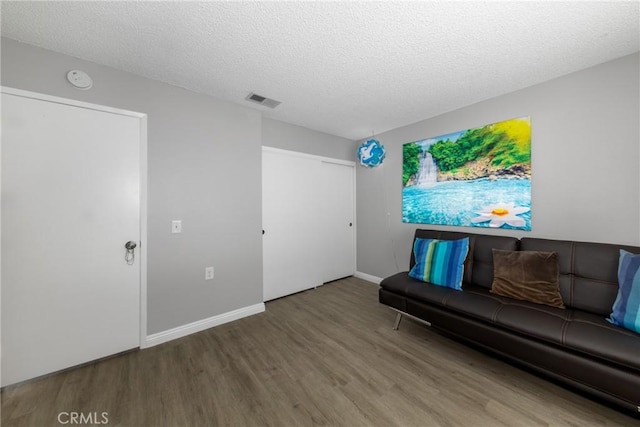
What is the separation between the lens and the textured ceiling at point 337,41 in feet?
4.50

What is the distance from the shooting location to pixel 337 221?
3826 millimetres

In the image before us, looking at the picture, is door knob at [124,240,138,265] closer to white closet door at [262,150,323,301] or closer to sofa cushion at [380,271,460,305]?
white closet door at [262,150,323,301]

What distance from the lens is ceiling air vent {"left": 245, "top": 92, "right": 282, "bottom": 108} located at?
2408 mm

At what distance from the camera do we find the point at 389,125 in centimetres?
327

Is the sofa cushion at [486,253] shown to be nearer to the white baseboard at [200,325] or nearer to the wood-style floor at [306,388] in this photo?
the wood-style floor at [306,388]

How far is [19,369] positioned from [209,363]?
48.6 inches

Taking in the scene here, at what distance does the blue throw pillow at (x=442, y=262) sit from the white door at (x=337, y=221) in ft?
5.05

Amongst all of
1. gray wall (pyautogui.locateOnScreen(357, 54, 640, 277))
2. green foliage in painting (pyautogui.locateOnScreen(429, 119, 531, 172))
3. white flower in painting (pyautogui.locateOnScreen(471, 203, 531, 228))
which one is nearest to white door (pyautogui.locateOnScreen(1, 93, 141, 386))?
green foliage in painting (pyautogui.locateOnScreen(429, 119, 531, 172))

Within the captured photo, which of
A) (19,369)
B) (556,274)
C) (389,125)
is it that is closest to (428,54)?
(389,125)

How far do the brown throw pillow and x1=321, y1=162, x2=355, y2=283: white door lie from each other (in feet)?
7.21

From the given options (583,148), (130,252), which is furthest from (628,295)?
(130,252)

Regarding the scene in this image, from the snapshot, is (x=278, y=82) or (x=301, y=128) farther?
(x=301, y=128)

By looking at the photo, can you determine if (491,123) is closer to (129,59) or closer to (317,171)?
(317,171)

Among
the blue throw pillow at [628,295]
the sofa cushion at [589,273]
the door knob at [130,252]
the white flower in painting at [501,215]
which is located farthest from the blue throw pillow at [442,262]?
the door knob at [130,252]
